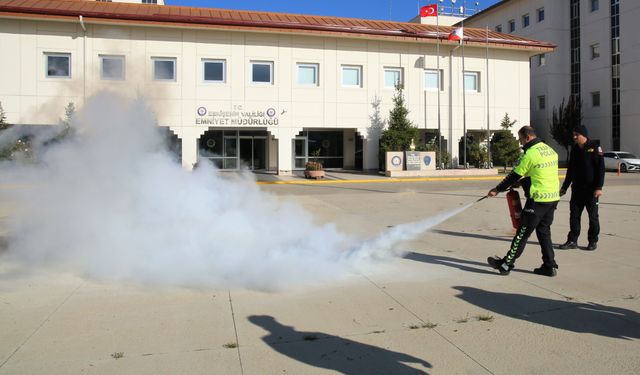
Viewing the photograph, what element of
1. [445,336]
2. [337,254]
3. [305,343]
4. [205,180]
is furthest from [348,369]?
[205,180]

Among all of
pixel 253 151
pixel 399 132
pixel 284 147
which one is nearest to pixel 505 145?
pixel 399 132

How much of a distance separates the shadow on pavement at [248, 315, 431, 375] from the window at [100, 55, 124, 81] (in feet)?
15.1

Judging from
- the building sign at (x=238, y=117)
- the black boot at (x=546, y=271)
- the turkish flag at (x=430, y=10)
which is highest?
the turkish flag at (x=430, y=10)

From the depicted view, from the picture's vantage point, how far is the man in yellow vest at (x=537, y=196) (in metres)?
6.09

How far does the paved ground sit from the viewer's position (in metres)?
3.68

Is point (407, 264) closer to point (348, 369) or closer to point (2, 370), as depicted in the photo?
point (348, 369)

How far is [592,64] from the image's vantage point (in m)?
40.2

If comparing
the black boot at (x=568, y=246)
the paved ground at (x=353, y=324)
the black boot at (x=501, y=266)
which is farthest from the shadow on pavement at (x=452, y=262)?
the black boot at (x=568, y=246)

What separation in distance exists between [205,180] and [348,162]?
25.2 meters

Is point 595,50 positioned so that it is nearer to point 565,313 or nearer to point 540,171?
point 540,171

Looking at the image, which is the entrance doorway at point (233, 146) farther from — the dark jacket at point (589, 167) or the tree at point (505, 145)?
the dark jacket at point (589, 167)

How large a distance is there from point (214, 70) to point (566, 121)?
92.5 feet

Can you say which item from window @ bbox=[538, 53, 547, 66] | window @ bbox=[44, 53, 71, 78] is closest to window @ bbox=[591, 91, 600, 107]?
window @ bbox=[538, 53, 547, 66]

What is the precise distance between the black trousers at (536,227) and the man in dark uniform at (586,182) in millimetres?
1716
